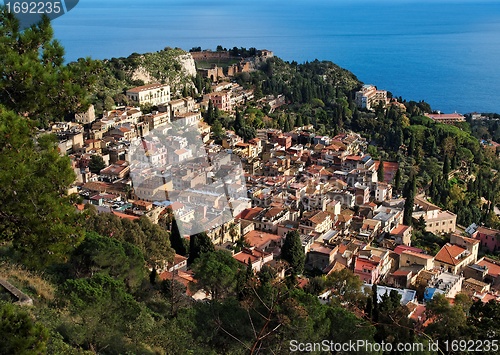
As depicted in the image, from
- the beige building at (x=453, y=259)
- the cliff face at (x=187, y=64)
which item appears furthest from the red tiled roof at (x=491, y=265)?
the cliff face at (x=187, y=64)

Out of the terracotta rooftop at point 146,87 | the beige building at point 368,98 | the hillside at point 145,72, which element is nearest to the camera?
the terracotta rooftop at point 146,87

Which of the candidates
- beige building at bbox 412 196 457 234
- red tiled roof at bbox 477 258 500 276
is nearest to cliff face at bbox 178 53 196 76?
beige building at bbox 412 196 457 234

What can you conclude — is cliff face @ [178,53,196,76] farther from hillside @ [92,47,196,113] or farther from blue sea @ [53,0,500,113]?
Answer: blue sea @ [53,0,500,113]

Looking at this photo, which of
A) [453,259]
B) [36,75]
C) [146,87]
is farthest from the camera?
[146,87]

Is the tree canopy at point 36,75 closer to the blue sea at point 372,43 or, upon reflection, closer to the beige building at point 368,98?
the beige building at point 368,98

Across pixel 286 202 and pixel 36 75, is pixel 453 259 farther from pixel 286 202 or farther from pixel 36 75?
pixel 36 75

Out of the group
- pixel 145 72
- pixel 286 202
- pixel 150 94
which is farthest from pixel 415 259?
pixel 145 72

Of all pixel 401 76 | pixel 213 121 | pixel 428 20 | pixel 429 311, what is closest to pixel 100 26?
pixel 401 76
